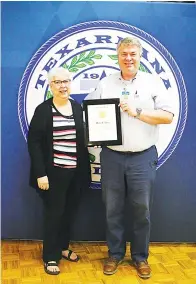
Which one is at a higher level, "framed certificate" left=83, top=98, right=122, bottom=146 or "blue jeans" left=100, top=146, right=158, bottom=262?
"framed certificate" left=83, top=98, right=122, bottom=146

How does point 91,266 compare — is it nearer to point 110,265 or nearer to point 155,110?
point 110,265

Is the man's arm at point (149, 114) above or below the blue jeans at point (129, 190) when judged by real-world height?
above

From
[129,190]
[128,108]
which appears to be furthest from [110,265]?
[128,108]

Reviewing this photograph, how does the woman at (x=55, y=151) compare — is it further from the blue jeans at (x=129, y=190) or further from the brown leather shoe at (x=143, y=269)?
the brown leather shoe at (x=143, y=269)

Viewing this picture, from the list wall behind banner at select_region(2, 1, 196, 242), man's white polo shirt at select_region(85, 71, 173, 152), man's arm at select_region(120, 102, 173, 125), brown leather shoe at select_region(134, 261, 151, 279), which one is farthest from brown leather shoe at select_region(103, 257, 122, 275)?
man's arm at select_region(120, 102, 173, 125)

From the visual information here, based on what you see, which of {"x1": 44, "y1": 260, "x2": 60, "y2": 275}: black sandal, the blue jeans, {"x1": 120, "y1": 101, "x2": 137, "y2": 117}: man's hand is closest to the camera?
{"x1": 120, "y1": 101, "x2": 137, "y2": 117}: man's hand

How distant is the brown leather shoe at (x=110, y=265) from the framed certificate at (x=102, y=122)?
89 centimetres

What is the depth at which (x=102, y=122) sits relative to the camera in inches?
106

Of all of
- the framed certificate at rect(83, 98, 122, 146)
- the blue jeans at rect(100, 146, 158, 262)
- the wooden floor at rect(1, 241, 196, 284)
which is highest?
the framed certificate at rect(83, 98, 122, 146)

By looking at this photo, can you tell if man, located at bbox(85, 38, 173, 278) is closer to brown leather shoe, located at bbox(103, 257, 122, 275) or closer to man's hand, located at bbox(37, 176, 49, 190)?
brown leather shoe, located at bbox(103, 257, 122, 275)

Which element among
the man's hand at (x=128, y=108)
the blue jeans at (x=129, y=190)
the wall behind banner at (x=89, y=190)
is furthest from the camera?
the wall behind banner at (x=89, y=190)

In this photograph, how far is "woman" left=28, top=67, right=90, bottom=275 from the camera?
2.73 metres

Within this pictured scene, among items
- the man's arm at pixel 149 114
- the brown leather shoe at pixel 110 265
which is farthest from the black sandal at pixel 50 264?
the man's arm at pixel 149 114

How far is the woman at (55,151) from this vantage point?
2727mm
